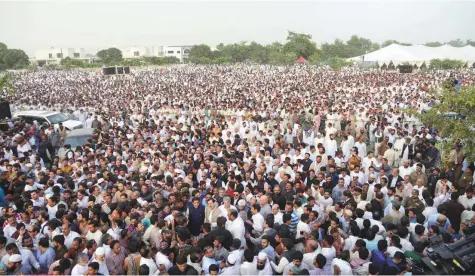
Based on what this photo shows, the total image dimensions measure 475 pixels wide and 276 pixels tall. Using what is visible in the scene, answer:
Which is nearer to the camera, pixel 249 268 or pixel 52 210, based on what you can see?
pixel 249 268

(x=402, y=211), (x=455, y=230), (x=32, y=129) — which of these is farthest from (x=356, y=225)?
(x=32, y=129)

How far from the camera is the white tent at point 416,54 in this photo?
32250mm

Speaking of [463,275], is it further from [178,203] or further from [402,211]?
[178,203]

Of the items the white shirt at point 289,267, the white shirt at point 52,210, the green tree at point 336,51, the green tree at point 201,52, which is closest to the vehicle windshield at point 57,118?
the white shirt at point 52,210

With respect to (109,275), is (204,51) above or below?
above

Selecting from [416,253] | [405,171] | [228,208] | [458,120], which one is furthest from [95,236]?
[458,120]

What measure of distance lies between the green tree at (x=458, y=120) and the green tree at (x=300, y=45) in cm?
4415

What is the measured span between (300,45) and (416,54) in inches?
736

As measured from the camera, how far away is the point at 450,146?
22.3ft

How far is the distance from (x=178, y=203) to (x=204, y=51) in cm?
6679

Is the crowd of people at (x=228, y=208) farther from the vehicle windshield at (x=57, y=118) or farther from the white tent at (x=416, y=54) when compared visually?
the white tent at (x=416, y=54)

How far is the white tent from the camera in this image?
32250 mm

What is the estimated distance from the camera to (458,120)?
21.5ft

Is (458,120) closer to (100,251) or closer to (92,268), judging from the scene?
(100,251)
